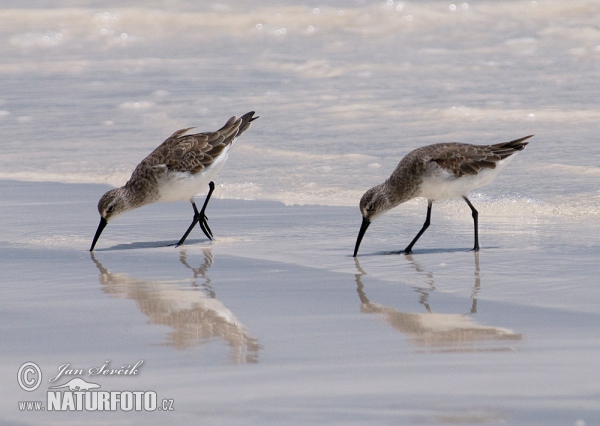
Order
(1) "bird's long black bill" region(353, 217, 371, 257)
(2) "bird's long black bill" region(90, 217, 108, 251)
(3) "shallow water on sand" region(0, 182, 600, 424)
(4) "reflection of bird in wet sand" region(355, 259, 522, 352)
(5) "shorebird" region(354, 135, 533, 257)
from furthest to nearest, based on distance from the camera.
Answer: (5) "shorebird" region(354, 135, 533, 257) < (2) "bird's long black bill" region(90, 217, 108, 251) < (1) "bird's long black bill" region(353, 217, 371, 257) < (4) "reflection of bird in wet sand" region(355, 259, 522, 352) < (3) "shallow water on sand" region(0, 182, 600, 424)

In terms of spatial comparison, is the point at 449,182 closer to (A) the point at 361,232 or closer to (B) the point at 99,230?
(A) the point at 361,232

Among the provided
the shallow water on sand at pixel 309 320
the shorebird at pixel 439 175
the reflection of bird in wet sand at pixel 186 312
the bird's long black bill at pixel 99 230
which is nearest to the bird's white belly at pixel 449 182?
the shorebird at pixel 439 175

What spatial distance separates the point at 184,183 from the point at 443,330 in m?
3.68

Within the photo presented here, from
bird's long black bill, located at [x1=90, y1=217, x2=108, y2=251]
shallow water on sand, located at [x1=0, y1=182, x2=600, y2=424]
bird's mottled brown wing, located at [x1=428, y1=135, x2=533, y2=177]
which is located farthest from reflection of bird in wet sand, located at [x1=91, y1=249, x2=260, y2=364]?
bird's mottled brown wing, located at [x1=428, y1=135, x2=533, y2=177]

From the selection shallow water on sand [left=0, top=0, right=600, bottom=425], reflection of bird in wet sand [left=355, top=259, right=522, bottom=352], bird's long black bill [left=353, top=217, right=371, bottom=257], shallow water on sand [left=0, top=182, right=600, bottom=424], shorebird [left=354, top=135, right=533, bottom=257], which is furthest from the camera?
shorebird [left=354, top=135, right=533, bottom=257]

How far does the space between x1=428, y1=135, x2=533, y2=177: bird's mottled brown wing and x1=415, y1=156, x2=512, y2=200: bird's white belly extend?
1.5 inches

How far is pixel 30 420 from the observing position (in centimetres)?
408

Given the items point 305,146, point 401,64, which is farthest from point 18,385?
point 401,64

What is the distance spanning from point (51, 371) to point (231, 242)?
3.39 m

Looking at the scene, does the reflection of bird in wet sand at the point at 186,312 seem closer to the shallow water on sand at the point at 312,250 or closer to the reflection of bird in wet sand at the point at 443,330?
the shallow water on sand at the point at 312,250

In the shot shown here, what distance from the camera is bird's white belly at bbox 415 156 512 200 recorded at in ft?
26.0

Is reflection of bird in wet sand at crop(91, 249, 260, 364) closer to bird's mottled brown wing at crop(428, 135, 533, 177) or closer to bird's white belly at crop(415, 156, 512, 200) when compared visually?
bird's white belly at crop(415, 156, 512, 200)

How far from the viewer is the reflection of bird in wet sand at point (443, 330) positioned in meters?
4.98

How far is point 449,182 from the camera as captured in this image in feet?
26.1
